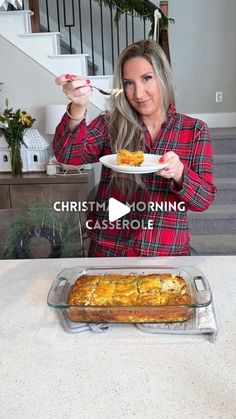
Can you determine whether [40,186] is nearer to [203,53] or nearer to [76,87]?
[76,87]

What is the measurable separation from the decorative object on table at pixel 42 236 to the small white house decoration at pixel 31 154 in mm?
1676

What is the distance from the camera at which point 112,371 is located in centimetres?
72

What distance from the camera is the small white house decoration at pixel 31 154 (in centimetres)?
305

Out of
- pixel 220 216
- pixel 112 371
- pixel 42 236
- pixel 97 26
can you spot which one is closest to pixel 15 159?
pixel 220 216

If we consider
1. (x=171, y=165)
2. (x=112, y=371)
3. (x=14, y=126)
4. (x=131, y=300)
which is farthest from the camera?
(x=14, y=126)

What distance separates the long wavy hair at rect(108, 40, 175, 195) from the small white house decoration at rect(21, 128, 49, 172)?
1.73m

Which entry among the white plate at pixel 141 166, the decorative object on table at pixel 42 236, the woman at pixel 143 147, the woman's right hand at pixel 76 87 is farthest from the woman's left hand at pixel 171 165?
the decorative object on table at pixel 42 236

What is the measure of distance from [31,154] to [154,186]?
6.27 feet

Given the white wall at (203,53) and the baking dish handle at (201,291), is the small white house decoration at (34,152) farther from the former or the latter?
the baking dish handle at (201,291)

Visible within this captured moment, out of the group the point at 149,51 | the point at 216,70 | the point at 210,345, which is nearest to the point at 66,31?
the point at 216,70

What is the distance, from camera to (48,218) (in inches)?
56.1

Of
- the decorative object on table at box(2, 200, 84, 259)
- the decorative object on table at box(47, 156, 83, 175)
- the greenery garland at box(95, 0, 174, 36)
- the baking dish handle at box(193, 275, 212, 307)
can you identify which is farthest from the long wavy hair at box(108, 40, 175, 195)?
the greenery garland at box(95, 0, 174, 36)

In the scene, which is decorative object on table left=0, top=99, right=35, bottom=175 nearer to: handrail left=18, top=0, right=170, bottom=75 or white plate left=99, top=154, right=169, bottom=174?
handrail left=18, top=0, right=170, bottom=75

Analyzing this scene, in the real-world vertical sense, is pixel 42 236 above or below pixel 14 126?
below
